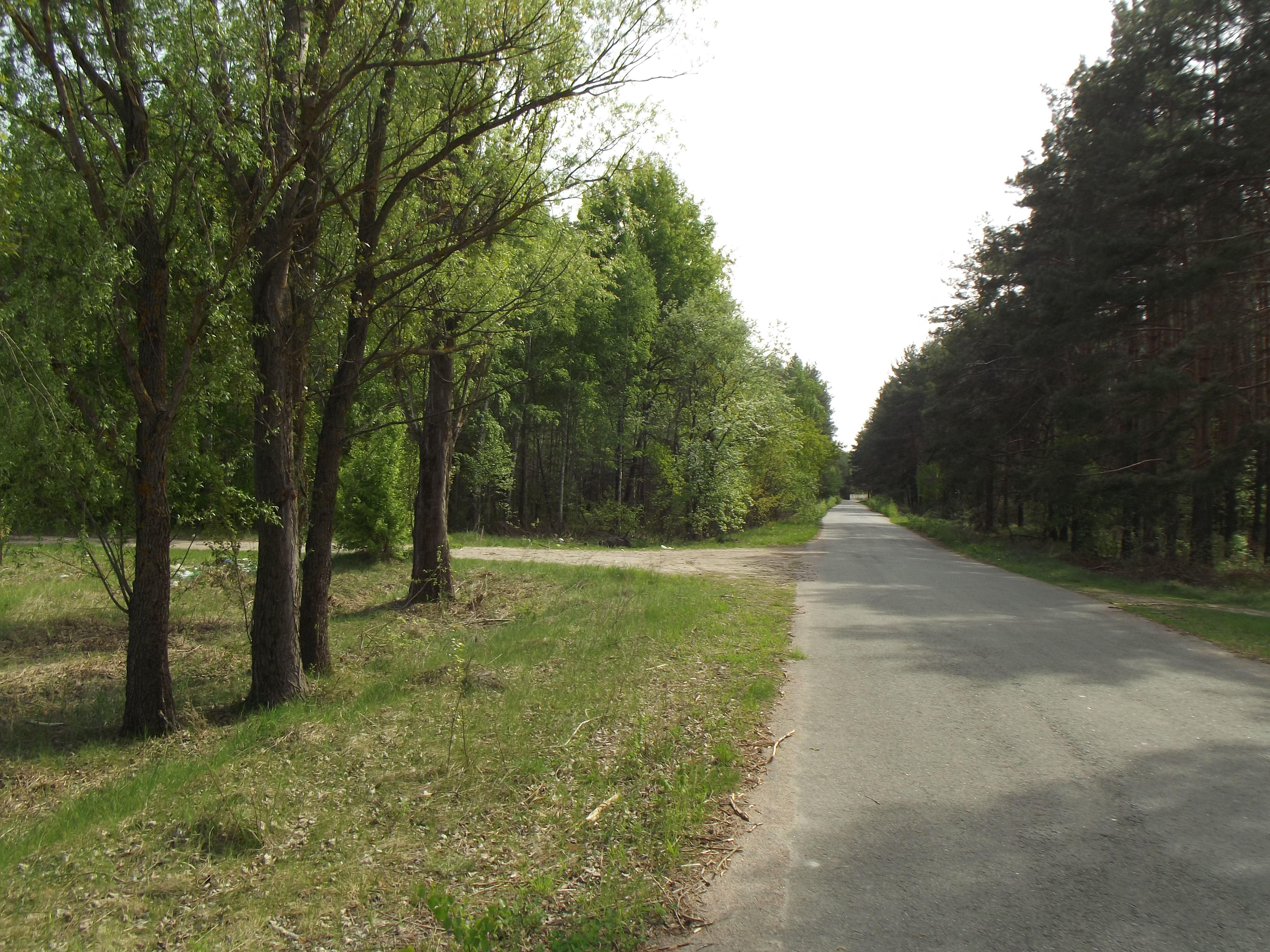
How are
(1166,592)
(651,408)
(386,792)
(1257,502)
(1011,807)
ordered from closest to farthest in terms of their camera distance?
(1011,807)
(386,792)
(1166,592)
(1257,502)
(651,408)

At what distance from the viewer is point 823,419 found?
85.5 meters

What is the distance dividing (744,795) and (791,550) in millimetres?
23112

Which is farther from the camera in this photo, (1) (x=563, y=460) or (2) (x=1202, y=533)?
(1) (x=563, y=460)

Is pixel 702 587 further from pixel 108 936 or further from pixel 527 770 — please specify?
pixel 108 936

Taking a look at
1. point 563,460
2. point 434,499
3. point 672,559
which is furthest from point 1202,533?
point 563,460

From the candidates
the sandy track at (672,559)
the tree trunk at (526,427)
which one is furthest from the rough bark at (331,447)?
the tree trunk at (526,427)

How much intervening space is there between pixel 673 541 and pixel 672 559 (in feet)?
25.9

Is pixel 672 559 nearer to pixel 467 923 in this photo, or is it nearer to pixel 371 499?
pixel 371 499

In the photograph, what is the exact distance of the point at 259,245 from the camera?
318 inches

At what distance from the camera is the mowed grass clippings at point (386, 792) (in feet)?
12.2

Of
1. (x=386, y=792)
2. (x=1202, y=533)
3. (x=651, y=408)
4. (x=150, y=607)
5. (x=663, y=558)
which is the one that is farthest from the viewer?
(x=651, y=408)

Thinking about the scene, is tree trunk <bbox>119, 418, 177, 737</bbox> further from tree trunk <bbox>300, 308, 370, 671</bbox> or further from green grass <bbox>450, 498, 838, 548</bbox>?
green grass <bbox>450, 498, 838, 548</bbox>

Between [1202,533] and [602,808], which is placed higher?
[1202,533]

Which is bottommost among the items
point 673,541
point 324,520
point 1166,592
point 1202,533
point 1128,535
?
point 1166,592
